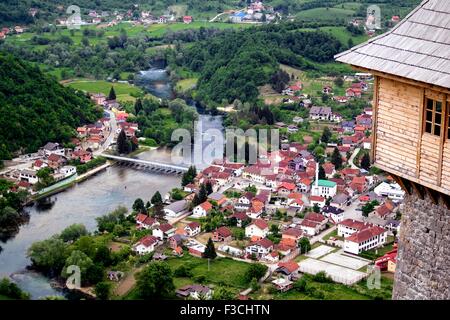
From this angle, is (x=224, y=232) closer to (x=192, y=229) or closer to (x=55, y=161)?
(x=192, y=229)

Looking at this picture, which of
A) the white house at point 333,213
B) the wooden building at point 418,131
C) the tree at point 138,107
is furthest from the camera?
the tree at point 138,107

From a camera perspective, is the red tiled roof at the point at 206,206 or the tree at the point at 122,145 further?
the tree at the point at 122,145

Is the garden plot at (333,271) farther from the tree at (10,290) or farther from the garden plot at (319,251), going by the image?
the tree at (10,290)

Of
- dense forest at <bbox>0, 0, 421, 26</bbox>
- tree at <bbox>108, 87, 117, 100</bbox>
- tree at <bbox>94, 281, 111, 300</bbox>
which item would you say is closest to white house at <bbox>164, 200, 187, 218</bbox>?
tree at <bbox>94, 281, 111, 300</bbox>

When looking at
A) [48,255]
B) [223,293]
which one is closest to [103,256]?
[48,255]

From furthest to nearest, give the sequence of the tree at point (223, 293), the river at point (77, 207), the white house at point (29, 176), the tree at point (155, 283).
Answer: the white house at point (29, 176)
the river at point (77, 207)
the tree at point (155, 283)
the tree at point (223, 293)

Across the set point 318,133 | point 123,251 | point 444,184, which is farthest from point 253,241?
point 444,184

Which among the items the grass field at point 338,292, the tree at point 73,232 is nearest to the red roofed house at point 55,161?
the tree at point 73,232
